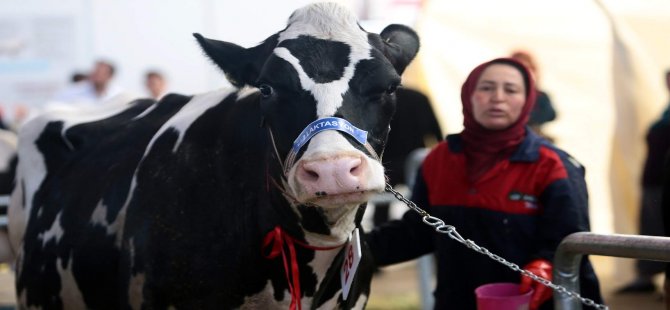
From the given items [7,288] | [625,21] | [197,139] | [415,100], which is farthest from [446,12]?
[197,139]

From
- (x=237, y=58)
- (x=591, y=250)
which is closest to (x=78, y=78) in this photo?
(x=237, y=58)

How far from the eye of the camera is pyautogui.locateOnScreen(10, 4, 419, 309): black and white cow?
13.2 ft

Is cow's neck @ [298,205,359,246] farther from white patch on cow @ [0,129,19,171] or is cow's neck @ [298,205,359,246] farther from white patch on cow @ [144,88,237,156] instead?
white patch on cow @ [0,129,19,171]

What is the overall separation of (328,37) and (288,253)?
787 mm

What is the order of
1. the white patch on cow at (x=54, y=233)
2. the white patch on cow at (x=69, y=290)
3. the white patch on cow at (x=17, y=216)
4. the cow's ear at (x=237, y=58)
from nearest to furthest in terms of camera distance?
the cow's ear at (x=237, y=58) < the white patch on cow at (x=69, y=290) < the white patch on cow at (x=54, y=233) < the white patch on cow at (x=17, y=216)

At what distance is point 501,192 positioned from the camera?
15.0 ft

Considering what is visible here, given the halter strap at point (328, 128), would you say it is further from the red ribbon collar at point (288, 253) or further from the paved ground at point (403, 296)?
the paved ground at point (403, 296)

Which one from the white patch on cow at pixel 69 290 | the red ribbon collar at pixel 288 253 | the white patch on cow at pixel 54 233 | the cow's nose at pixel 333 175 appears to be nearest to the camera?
the cow's nose at pixel 333 175

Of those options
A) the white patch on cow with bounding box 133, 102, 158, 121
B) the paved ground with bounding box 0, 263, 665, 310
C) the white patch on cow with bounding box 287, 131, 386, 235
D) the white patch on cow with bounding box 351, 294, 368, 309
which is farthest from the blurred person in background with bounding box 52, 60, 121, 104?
the white patch on cow with bounding box 287, 131, 386, 235

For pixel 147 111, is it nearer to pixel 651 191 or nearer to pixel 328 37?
pixel 328 37

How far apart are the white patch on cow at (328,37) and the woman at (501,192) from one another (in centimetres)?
64

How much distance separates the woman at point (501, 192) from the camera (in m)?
4.44

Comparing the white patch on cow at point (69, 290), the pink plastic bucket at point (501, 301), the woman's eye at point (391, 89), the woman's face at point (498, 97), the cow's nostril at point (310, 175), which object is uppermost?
the woman's eye at point (391, 89)

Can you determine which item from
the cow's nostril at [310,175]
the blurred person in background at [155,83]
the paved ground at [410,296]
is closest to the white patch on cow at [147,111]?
the cow's nostril at [310,175]
